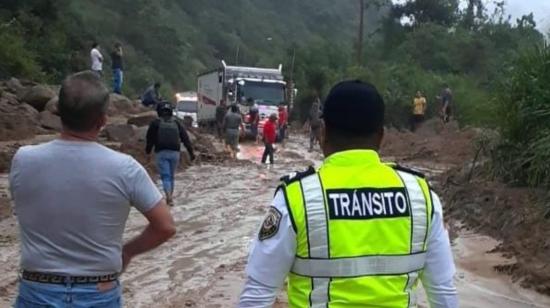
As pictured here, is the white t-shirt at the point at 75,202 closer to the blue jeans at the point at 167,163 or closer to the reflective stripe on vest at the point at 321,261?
the reflective stripe on vest at the point at 321,261

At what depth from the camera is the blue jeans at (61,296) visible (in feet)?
12.6

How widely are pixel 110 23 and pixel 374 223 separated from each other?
74461 millimetres

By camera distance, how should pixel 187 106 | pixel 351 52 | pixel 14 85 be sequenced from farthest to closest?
pixel 351 52 → pixel 187 106 → pixel 14 85

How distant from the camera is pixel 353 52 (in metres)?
69.1

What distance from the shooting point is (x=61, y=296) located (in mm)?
3832

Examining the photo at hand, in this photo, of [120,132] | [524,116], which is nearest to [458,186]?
[524,116]

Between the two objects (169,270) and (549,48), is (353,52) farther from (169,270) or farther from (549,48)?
(169,270)

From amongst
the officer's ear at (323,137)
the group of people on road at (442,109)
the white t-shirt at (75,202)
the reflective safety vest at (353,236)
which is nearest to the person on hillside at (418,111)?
→ the group of people on road at (442,109)

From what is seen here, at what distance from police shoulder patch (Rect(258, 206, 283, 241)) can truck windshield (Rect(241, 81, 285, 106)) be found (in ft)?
110

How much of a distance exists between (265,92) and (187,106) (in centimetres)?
1190

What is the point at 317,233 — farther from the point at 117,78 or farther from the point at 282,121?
the point at 282,121

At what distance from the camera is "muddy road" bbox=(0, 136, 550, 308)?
8977 mm

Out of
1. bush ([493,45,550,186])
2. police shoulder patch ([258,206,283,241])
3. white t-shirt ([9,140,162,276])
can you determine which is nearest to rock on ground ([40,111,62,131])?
bush ([493,45,550,186])

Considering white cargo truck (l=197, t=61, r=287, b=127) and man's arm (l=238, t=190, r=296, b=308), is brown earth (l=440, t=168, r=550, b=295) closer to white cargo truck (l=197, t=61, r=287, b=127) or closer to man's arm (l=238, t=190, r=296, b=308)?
man's arm (l=238, t=190, r=296, b=308)
